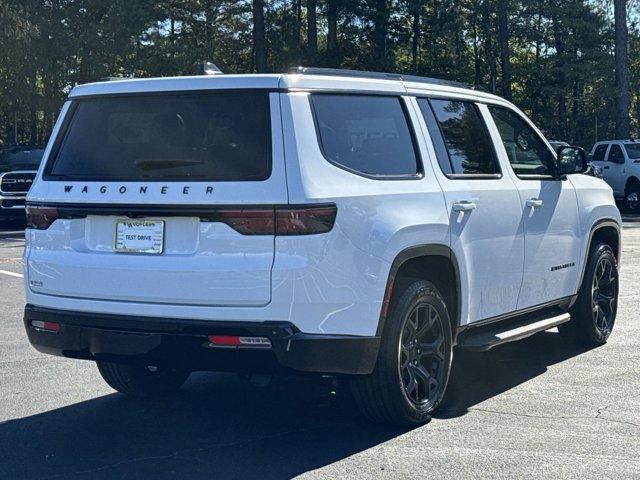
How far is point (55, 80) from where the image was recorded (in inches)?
1575

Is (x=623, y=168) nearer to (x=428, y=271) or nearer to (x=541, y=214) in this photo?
(x=541, y=214)

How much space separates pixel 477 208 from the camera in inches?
239

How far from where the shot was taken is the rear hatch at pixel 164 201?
15.9ft

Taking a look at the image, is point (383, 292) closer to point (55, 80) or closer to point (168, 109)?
point (168, 109)

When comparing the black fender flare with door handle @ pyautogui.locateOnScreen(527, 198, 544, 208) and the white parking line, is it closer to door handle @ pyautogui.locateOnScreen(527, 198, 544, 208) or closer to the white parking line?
door handle @ pyautogui.locateOnScreen(527, 198, 544, 208)

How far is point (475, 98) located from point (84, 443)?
3.30 m

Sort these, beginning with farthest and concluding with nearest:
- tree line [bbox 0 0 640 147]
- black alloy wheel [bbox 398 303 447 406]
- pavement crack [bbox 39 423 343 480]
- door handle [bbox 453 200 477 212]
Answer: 1. tree line [bbox 0 0 640 147]
2. door handle [bbox 453 200 477 212]
3. black alloy wheel [bbox 398 303 447 406]
4. pavement crack [bbox 39 423 343 480]

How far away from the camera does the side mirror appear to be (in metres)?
7.30

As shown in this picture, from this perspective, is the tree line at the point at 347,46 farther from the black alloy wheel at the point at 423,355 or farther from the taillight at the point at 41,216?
the taillight at the point at 41,216

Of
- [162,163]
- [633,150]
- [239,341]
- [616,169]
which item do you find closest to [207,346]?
[239,341]

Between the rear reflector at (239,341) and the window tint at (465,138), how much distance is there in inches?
72.6

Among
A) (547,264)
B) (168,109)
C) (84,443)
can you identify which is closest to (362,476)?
(84,443)

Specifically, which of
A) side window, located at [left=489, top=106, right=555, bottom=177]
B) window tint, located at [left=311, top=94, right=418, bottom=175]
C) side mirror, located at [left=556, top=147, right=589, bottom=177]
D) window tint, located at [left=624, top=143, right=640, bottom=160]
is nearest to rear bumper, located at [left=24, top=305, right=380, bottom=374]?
window tint, located at [left=311, top=94, right=418, bottom=175]

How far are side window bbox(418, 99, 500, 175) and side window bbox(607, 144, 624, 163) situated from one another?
23.0 m
